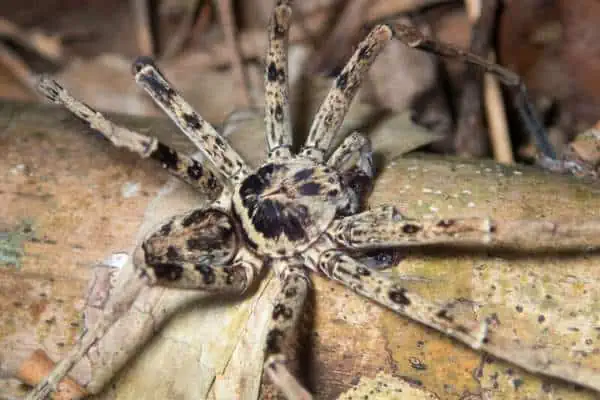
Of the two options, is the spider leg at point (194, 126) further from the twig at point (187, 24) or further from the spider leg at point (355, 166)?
the twig at point (187, 24)

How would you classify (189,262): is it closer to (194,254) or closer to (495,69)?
(194,254)

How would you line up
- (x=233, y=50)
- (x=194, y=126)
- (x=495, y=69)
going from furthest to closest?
1. (x=233, y=50)
2. (x=495, y=69)
3. (x=194, y=126)

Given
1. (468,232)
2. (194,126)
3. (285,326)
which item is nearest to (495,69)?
(468,232)

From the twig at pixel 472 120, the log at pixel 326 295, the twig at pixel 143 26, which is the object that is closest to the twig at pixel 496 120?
the twig at pixel 472 120

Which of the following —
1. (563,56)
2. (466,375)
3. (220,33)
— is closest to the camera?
(466,375)

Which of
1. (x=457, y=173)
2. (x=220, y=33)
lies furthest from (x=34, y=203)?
(x=220, y=33)

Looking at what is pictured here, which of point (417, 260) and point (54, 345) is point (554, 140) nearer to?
point (417, 260)
